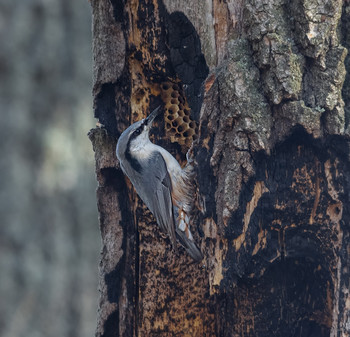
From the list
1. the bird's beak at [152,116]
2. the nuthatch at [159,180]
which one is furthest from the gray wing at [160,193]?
the bird's beak at [152,116]

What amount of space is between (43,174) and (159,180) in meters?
0.75

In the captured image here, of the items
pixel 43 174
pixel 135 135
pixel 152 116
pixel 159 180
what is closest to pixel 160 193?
pixel 159 180

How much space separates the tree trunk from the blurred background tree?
38.7 inches

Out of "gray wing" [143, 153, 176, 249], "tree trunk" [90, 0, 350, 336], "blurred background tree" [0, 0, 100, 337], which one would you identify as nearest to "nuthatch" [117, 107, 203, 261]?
"gray wing" [143, 153, 176, 249]

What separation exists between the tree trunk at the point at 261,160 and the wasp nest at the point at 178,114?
0.07 metres

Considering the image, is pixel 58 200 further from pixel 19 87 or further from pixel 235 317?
pixel 235 317

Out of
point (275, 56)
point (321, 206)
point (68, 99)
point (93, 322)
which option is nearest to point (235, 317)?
point (321, 206)

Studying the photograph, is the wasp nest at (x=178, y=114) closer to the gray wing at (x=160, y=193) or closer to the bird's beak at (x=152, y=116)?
the bird's beak at (x=152, y=116)

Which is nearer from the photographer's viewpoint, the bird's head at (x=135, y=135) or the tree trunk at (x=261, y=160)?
the tree trunk at (x=261, y=160)

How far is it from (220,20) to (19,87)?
1477mm

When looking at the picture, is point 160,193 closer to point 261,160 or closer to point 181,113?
point 181,113

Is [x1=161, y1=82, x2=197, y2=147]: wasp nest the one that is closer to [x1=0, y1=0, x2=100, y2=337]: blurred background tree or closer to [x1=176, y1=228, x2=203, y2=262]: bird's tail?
[x1=176, y1=228, x2=203, y2=262]: bird's tail

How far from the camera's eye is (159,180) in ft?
9.27

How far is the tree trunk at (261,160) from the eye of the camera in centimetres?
196
